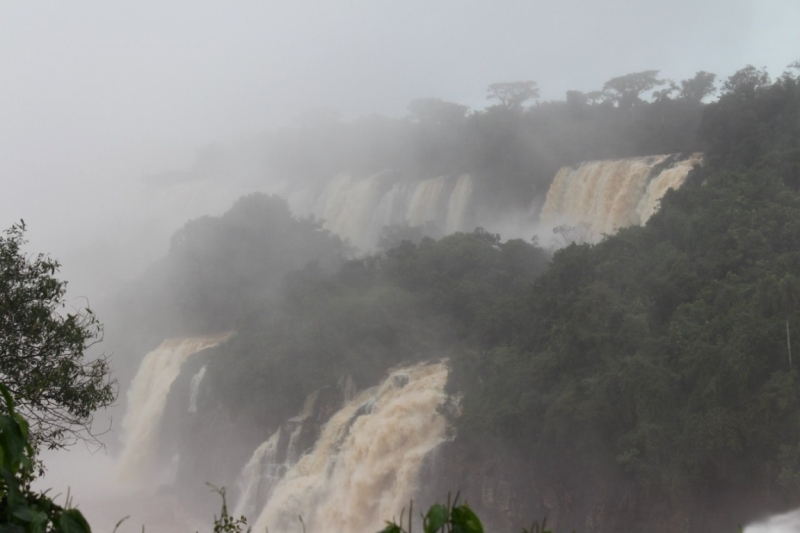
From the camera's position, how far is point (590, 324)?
18.0 meters

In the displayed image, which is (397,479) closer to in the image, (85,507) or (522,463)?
(522,463)

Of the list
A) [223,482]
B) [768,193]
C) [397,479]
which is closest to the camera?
[397,479]

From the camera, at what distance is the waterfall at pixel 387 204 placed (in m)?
38.3

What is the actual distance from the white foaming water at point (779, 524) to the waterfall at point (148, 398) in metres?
22.2

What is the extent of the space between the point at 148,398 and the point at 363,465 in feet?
51.8

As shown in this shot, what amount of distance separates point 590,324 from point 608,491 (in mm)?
4049

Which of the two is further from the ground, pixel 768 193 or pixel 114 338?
pixel 114 338

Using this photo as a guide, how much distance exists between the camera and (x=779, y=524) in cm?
1271

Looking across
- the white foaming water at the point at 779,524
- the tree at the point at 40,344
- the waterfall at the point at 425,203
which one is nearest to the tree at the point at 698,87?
the waterfall at the point at 425,203

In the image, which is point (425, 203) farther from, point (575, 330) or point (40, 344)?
point (40, 344)

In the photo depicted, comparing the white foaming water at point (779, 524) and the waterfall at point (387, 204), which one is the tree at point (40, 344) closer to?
the white foaming water at point (779, 524)

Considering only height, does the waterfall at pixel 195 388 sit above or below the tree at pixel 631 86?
below

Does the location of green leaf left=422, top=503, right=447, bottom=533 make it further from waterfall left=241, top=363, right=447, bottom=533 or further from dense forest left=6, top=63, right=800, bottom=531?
waterfall left=241, top=363, right=447, bottom=533

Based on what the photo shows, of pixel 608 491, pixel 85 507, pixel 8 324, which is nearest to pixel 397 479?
pixel 608 491
